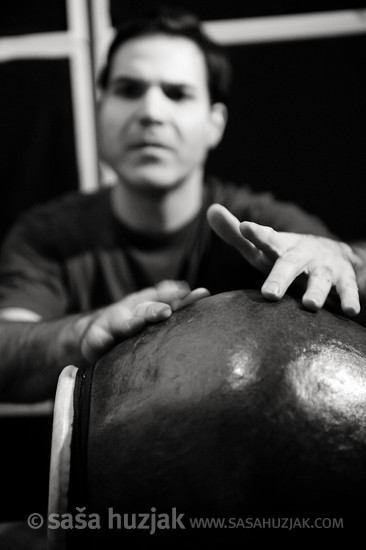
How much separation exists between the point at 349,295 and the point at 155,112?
3.22ft

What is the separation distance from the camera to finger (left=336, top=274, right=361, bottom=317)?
2.90 ft

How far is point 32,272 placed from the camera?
1.68 m

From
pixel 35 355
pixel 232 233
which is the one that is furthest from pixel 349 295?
pixel 35 355

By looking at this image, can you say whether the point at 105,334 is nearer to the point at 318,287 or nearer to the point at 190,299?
the point at 190,299

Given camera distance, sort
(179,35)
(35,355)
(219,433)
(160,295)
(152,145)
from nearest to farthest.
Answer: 1. (219,433)
2. (160,295)
3. (35,355)
4. (152,145)
5. (179,35)

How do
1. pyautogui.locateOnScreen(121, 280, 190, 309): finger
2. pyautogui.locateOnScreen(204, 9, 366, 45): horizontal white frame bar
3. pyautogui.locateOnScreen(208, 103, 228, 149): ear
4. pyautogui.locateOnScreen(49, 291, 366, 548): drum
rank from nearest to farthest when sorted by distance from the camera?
pyautogui.locateOnScreen(49, 291, 366, 548): drum → pyautogui.locateOnScreen(121, 280, 190, 309): finger → pyautogui.locateOnScreen(208, 103, 228, 149): ear → pyautogui.locateOnScreen(204, 9, 366, 45): horizontal white frame bar

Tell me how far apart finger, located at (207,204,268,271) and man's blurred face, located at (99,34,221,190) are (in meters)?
0.77

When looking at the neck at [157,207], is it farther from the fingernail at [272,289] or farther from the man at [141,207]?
the fingernail at [272,289]

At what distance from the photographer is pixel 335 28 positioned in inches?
98.0

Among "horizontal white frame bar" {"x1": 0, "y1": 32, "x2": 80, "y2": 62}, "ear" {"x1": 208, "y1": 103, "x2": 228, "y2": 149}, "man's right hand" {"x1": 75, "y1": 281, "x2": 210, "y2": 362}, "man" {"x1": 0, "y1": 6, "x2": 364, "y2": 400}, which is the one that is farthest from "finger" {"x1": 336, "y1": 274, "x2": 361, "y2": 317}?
"horizontal white frame bar" {"x1": 0, "y1": 32, "x2": 80, "y2": 62}

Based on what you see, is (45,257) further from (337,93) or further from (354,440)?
(337,93)

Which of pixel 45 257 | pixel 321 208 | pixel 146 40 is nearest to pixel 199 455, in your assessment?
pixel 45 257

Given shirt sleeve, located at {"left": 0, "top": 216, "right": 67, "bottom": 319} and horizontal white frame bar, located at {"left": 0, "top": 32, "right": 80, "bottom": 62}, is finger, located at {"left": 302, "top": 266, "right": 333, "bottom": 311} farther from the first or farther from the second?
horizontal white frame bar, located at {"left": 0, "top": 32, "right": 80, "bottom": 62}

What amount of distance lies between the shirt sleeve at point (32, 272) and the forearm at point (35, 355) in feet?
1.00
